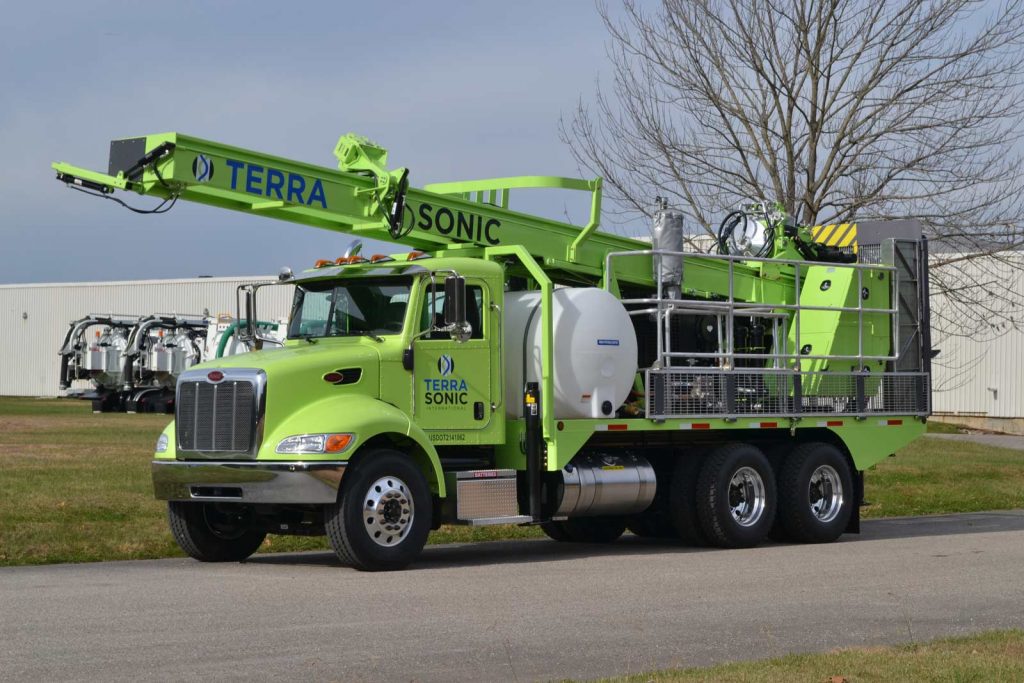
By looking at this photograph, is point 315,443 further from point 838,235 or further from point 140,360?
point 140,360

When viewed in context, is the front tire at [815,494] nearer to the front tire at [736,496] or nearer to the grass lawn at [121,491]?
the front tire at [736,496]

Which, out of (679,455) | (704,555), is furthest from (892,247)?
(704,555)

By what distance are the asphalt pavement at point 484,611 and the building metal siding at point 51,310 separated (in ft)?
192

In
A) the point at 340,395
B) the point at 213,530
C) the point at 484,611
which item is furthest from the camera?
the point at 213,530

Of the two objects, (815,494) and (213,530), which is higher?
(815,494)

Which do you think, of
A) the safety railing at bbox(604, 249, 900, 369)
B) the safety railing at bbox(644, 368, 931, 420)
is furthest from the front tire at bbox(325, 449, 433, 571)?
the safety railing at bbox(604, 249, 900, 369)

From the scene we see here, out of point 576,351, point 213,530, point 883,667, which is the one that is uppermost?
point 576,351

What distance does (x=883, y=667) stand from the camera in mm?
7891

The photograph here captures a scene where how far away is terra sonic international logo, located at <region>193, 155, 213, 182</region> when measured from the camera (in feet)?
41.6

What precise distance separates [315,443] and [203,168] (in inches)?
103

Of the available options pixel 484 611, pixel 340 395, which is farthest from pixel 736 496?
pixel 484 611

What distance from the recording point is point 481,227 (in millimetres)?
14883

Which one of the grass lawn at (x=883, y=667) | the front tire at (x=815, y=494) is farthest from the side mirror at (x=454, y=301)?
the grass lawn at (x=883, y=667)

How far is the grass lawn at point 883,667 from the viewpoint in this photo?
24.8 feet
